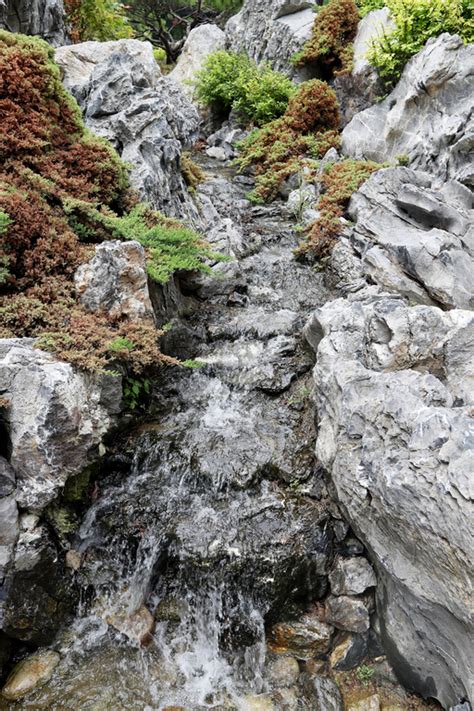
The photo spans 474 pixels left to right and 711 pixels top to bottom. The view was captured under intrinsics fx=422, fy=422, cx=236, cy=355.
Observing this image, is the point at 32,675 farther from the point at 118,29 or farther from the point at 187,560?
the point at 118,29

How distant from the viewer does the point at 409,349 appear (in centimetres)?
620

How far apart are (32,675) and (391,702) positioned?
13.9 feet

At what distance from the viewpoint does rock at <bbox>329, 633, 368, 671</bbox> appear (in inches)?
206

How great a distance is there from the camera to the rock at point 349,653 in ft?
17.2

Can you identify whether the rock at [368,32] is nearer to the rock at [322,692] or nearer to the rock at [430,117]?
the rock at [430,117]

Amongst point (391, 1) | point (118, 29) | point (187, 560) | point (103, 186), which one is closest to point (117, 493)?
point (187, 560)

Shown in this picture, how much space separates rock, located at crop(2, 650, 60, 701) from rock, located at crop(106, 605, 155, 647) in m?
0.75

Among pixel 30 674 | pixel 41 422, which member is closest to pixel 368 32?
pixel 41 422

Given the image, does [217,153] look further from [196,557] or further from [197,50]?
[196,557]

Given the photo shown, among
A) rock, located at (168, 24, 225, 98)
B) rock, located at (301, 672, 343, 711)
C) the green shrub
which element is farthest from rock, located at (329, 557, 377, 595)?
rock, located at (168, 24, 225, 98)

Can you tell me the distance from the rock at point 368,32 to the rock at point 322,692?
61.5ft

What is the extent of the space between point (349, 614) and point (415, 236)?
8307 mm

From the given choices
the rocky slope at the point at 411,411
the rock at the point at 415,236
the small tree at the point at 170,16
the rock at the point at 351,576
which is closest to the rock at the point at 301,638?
the rock at the point at 351,576

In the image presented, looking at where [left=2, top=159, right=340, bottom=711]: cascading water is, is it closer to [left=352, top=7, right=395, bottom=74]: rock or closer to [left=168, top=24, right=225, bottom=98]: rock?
[left=352, top=7, right=395, bottom=74]: rock
